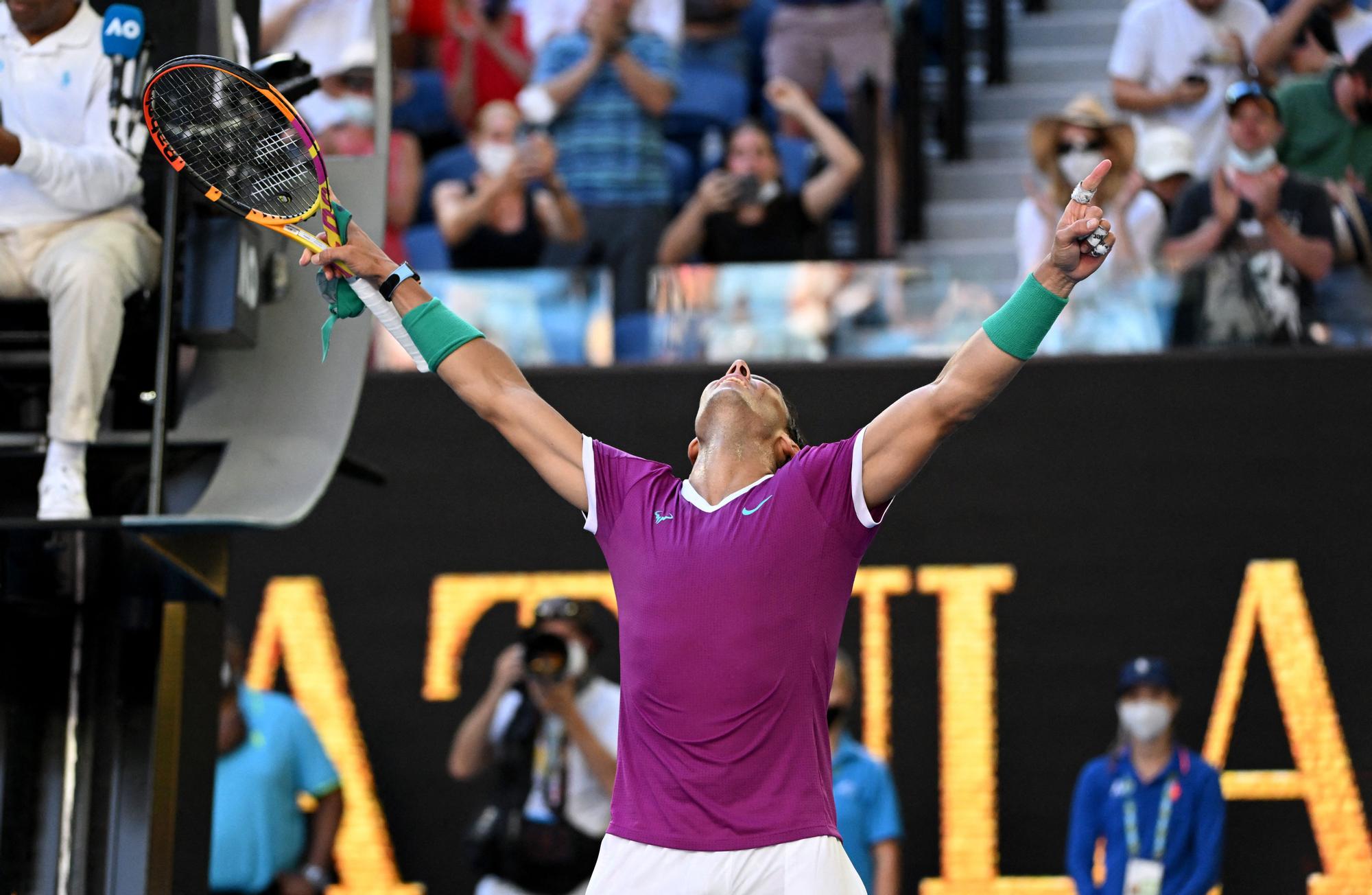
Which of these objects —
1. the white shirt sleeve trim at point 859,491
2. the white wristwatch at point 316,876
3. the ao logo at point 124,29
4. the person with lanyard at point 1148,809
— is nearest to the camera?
the white shirt sleeve trim at point 859,491

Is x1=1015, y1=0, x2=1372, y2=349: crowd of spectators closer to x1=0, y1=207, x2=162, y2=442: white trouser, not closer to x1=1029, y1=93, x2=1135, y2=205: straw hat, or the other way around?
x1=1029, y1=93, x2=1135, y2=205: straw hat

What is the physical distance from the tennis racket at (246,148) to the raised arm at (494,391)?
42 millimetres

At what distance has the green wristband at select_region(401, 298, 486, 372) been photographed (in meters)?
4.29

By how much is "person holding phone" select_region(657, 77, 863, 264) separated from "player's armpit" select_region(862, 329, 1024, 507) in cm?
496

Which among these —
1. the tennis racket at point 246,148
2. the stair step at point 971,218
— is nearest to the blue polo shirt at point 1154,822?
Result: the stair step at point 971,218

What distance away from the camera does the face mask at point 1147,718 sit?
291 inches

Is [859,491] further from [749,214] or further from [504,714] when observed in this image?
[749,214]

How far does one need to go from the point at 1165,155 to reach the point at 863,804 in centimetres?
342

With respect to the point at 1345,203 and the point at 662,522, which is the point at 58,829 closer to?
the point at 662,522

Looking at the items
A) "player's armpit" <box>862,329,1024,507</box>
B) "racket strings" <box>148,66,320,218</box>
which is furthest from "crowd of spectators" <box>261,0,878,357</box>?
"player's armpit" <box>862,329,1024,507</box>

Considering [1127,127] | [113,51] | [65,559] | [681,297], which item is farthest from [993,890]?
[113,51]

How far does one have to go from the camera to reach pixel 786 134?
9867 millimetres

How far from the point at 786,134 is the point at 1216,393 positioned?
2.79 meters

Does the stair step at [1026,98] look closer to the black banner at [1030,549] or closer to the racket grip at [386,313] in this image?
the black banner at [1030,549]
